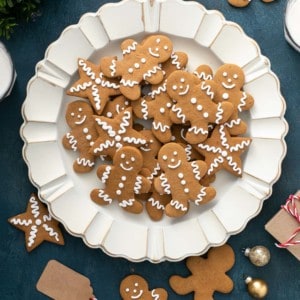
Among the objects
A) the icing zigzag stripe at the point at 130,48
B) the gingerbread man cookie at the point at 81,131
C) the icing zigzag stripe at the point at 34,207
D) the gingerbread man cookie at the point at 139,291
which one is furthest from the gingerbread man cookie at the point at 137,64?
the gingerbread man cookie at the point at 139,291

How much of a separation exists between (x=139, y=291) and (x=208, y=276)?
182 millimetres

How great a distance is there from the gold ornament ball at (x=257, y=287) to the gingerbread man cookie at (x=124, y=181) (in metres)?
0.34

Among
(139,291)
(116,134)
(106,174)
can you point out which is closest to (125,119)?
(116,134)

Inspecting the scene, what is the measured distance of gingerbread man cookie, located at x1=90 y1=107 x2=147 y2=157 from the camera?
1280 millimetres

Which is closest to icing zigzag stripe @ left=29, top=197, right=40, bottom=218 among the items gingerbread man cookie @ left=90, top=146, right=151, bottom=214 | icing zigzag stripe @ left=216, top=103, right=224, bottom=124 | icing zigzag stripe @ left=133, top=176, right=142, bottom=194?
gingerbread man cookie @ left=90, top=146, right=151, bottom=214

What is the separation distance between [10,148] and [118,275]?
1.42ft

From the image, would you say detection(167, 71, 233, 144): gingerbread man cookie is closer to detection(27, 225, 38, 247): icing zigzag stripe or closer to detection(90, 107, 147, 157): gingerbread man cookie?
detection(90, 107, 147, 157): gingerbread man cookie

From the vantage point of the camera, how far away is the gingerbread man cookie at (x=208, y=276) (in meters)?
1.38

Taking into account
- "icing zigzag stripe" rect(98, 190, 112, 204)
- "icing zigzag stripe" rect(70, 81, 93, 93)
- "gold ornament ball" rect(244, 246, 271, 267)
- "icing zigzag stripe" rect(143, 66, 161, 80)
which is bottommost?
"gold ornament ball" rect(244, 246, 271, 267)

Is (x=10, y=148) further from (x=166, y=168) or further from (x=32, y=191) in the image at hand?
(x=166, y=168)

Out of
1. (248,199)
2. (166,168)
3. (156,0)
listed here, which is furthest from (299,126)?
(156,0)

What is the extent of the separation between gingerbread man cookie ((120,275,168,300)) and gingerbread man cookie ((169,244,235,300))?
4 cm

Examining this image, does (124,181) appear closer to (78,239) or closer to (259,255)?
(78,239)

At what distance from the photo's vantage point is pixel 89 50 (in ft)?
4.33
